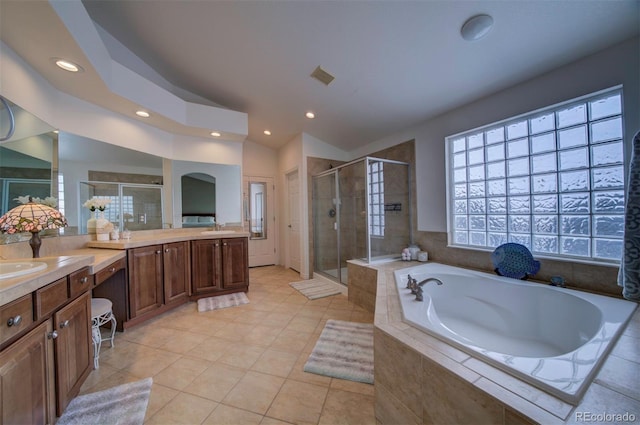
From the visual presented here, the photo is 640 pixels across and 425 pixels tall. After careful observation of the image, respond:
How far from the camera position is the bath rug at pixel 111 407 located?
1.25m

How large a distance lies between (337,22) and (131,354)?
3.17m

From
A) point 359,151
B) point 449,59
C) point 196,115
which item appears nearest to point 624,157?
point 449,59

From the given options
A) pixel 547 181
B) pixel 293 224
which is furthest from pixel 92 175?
pixel 547 181

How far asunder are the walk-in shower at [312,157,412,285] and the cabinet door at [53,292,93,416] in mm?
2532

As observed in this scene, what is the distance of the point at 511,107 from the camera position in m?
2.16

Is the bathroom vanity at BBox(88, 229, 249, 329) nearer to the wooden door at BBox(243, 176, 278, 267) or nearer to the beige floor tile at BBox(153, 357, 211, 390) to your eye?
the beige floor tile at BBox(153, 357, 211, 390)

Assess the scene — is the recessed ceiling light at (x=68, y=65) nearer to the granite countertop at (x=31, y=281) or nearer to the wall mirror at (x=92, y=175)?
the wall mirror at (x=92, y=175)

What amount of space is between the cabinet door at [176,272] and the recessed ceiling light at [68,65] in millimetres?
1706

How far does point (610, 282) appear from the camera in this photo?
166 cm

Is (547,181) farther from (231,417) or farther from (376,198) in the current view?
(231,417)

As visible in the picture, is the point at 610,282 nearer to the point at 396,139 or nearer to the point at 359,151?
the point at 396,139

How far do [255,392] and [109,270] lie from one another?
4.96 ft

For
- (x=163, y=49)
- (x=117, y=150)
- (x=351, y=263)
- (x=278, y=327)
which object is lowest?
(x=278, y=327)

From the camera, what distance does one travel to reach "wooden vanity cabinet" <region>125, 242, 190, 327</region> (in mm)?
2254
